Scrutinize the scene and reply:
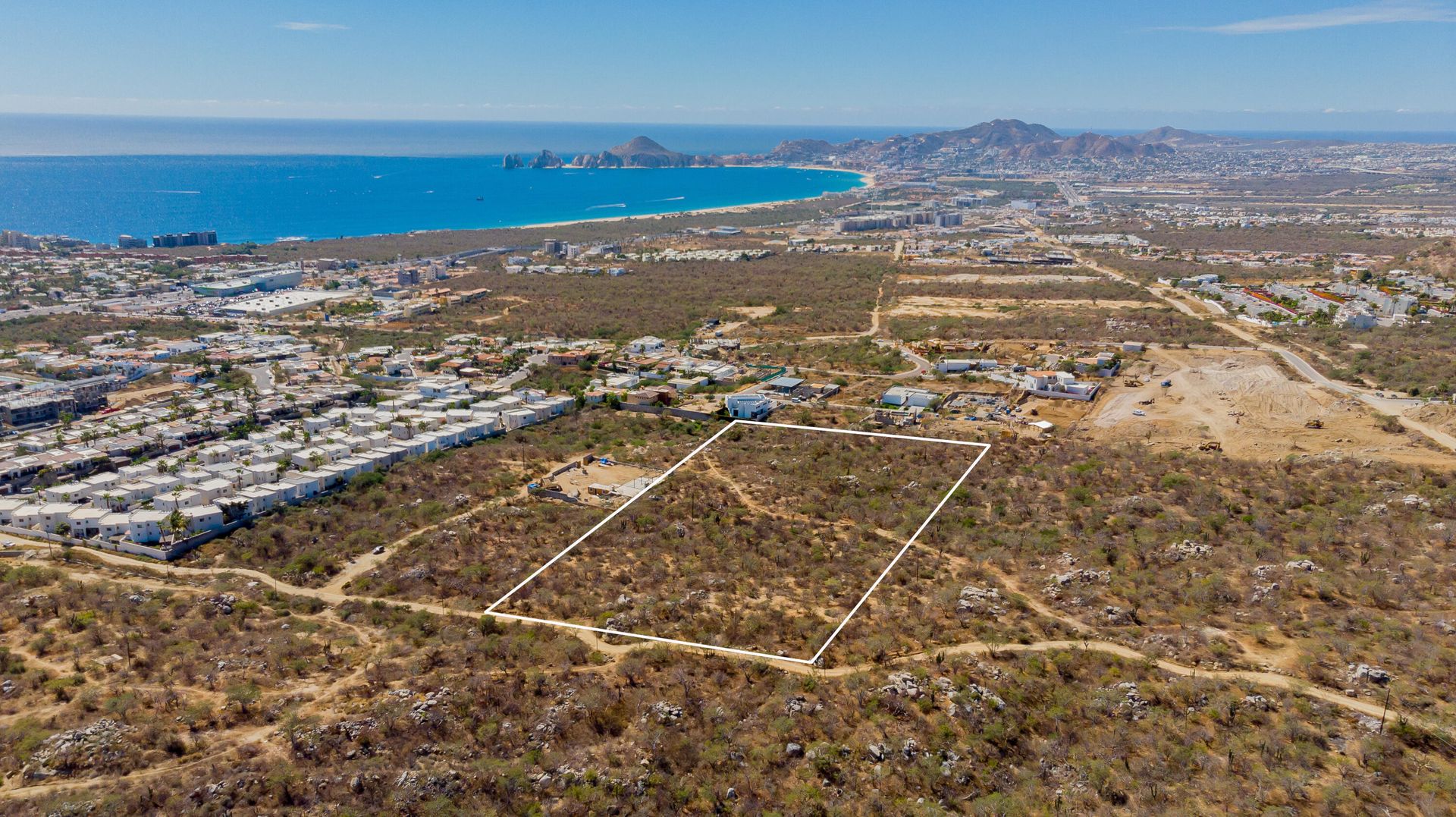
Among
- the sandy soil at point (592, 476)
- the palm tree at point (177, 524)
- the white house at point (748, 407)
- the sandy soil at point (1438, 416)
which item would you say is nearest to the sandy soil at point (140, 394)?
the palm tree at point (177, 524)

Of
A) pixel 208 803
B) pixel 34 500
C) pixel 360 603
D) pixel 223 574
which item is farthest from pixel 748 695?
pixel 34 500

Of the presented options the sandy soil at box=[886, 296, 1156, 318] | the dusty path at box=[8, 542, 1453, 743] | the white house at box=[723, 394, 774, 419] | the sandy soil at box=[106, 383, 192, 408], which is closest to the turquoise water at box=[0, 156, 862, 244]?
the sandy soil at box=[106, 383, 192, 408]

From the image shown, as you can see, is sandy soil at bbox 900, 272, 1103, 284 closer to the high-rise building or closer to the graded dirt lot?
the graded dirt lot

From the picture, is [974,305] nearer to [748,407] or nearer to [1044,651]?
[748,407]

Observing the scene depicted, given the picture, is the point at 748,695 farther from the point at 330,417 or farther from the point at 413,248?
the point at 413,248

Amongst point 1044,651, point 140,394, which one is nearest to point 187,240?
point 140,394
